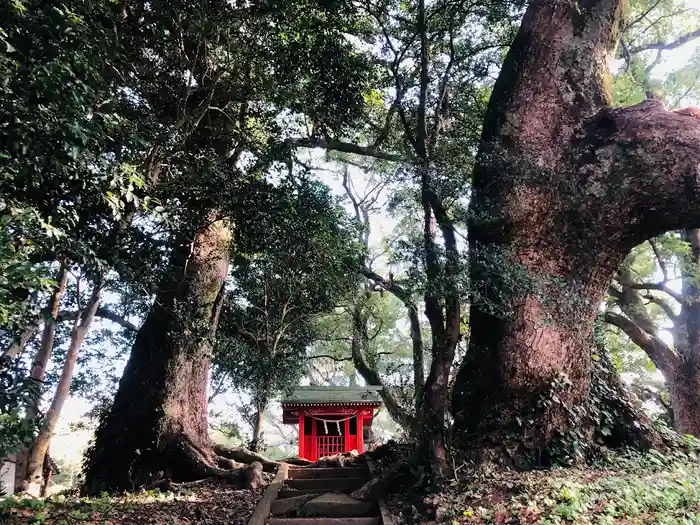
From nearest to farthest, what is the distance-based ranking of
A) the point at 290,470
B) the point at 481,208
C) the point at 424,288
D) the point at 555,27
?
the point at 424,288, the point at 481,208, the point at 555,27, the point at 290,470

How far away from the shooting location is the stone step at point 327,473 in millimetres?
8720

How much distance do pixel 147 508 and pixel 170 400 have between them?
8.75 feet

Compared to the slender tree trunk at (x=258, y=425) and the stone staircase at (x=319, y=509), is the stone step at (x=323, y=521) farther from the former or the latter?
the slender tree trunk at (x=258, y=425)

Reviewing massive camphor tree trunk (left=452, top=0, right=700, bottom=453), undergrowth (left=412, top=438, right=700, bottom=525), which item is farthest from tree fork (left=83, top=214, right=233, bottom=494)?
undergrowth (left=412, top=438, right=700, bottom=525)

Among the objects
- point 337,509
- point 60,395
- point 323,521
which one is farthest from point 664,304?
point 60,395

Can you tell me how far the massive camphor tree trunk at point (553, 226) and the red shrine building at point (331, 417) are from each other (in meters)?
7.59

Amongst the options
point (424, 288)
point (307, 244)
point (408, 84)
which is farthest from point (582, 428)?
point (408, 84)

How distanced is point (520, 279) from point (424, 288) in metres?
1.21

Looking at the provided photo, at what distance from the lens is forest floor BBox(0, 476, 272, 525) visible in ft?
15.5

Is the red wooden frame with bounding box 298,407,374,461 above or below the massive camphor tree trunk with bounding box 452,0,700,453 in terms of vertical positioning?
below

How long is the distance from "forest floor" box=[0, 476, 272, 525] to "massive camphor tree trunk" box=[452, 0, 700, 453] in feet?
10.7

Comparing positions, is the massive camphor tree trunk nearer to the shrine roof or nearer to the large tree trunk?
the large tree trunk

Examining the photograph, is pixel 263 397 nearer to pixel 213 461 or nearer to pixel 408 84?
pixel 213 461

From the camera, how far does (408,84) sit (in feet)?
26.0
